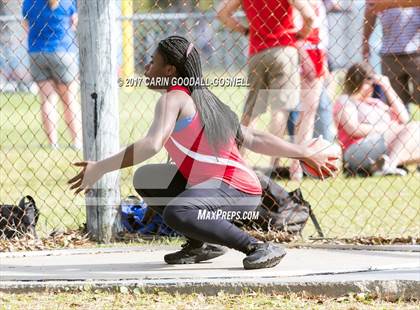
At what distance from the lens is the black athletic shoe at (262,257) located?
520 cm

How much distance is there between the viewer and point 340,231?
672cm

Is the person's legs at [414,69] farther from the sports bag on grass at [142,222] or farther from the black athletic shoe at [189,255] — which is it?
the black athletic shoe at [189,255]

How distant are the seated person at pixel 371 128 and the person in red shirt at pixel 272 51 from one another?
105cm

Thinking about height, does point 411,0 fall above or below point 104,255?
above

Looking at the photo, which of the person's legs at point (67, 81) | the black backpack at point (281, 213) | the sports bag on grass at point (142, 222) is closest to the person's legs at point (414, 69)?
the person's legs at point (67, 81)

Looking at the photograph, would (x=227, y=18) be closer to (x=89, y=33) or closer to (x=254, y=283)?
(x=89, y=33)

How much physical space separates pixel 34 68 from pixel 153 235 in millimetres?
4187

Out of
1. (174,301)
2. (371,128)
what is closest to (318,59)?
(371,128)

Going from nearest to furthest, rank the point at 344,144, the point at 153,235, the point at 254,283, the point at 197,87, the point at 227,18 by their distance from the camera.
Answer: the point at 254,283, the point at 197,87, the point at 153,235, the point at 227,18, the point at 344,144

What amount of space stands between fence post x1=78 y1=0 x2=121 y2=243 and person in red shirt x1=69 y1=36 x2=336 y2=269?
2.46ft

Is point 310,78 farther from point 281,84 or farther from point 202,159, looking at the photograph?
point 202,159

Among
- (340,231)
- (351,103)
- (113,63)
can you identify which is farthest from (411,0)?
(113,63)

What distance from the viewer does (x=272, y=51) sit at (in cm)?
782

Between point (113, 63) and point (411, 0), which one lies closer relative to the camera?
point (113, 63)
